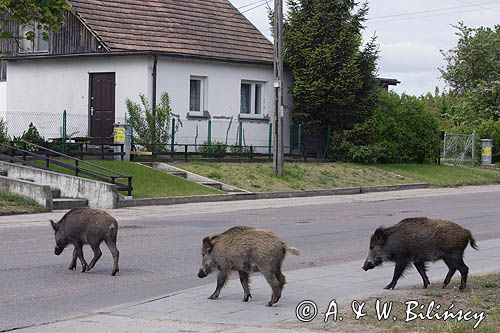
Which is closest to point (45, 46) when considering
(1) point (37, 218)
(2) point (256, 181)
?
(2) point (256, 181)

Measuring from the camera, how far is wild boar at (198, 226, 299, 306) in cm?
1027

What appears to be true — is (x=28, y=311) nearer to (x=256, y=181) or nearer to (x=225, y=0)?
(x=256, y=181)

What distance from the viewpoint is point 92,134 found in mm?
35219

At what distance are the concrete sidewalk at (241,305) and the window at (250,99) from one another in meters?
24.9

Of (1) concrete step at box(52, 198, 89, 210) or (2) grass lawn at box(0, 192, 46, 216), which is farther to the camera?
(1) concrete step at box(52, 198, 89, 210)

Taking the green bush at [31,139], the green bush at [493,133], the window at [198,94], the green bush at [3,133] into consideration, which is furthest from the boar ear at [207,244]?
the green bush at [493,133]

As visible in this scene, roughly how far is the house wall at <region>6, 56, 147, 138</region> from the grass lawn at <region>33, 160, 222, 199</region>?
15.9 ft

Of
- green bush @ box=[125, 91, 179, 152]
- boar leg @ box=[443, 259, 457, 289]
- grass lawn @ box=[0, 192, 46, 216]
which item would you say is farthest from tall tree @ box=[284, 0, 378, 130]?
boar leg @ box=[443, 259, 457, 289]

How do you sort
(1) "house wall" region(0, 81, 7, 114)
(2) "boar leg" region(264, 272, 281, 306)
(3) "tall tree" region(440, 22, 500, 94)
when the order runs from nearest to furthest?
(2) "boar leg" region(264, 272, 281, 306)
(1) "house wall" region(0, 81, 7, 114)
(3) "tall tree" region(440, 22, 500, 94)

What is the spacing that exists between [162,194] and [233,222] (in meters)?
5.59

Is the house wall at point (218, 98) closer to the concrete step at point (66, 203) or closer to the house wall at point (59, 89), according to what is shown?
the house wall at point (59, 89)

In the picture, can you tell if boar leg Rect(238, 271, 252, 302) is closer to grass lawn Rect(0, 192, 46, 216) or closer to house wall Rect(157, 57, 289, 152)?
grass lawn Rect(0, 192, 46, 216)

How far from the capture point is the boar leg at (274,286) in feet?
33.7

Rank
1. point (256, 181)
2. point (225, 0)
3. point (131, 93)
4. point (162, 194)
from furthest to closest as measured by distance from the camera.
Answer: point (225, 0)
point (131, 93)
point (256, 181)
point (162, 194)
